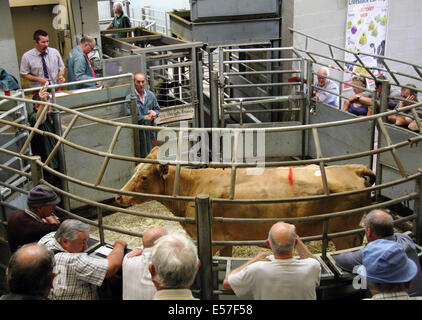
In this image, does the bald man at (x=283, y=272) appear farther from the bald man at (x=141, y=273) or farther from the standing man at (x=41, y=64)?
the standing man at (x=41, y=64)

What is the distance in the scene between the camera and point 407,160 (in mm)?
6930

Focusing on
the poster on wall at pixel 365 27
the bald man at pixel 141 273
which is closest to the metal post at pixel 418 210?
the bald man at pixel 141 273

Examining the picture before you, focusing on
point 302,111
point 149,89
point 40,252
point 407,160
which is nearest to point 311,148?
point 302,111

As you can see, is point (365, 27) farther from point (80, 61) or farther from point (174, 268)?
point (174, 268)

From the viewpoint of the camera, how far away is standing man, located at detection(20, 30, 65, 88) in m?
8.47

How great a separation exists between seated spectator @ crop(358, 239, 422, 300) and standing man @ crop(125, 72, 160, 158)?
541 centimetres

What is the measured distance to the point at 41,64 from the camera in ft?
28.4

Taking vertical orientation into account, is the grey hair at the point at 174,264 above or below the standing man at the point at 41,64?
below

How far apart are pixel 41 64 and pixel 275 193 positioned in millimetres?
5164

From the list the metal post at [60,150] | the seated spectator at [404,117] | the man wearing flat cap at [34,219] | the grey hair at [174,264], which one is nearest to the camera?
the grey hair at [174,264]

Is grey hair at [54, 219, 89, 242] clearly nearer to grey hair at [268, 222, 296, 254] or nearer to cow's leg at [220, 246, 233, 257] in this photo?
grey hair at [268, 222, 296, 254]

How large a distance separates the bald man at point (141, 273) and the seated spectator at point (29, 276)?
2.52ft

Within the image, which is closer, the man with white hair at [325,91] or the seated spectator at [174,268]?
the seated spectator at [174,268]

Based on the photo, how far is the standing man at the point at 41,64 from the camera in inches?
333
